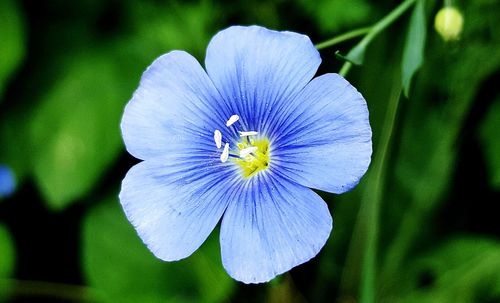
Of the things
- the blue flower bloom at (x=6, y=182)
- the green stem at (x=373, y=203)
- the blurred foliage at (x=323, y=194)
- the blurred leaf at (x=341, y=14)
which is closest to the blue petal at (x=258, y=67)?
the green stem at (x=373, y=203)

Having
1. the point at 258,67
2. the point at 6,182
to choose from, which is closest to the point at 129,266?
the point at 6,182

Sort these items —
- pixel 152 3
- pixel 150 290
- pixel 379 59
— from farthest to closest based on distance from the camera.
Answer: pixel 152 3
pixel 150 290
pixel 379 59

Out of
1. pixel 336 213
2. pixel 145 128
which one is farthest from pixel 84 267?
pixel 145 128

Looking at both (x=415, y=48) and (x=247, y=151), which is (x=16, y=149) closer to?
(x=247, y=151)

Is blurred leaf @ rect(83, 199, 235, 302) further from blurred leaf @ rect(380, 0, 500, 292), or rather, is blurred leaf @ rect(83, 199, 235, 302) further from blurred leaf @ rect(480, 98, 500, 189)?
blurred leaf @ rect(480, 98, 500, 189)

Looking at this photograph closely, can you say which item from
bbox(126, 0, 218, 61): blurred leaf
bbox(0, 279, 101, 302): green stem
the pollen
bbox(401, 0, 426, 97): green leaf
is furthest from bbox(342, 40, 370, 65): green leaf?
bbox(0, 279, 101, 302): green stem

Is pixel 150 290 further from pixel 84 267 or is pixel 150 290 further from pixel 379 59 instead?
pixel 379 59
